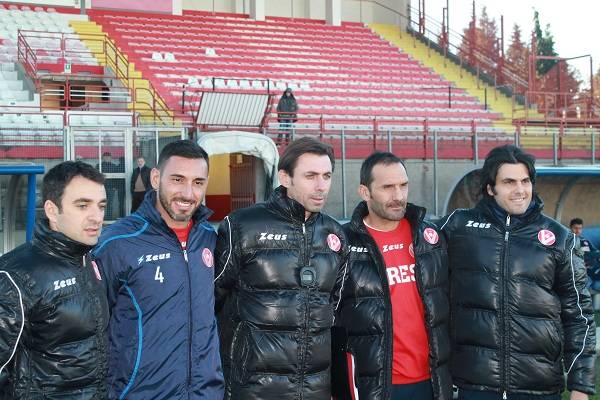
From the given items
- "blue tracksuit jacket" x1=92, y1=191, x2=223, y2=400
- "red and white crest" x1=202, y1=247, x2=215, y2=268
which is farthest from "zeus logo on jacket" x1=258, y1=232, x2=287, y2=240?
"blue tracksuit jacket" x1=92, y1=191, x2=223, y2=400

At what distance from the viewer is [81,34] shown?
63.8 feet

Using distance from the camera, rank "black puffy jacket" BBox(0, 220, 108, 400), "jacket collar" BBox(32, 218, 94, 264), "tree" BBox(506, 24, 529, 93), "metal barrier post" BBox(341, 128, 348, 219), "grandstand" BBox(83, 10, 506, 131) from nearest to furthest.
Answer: "black puffy jacket" BBox(0, 220, 108, 400), "jacket collar" BBox(32, 218, 94, 264), "metal barrier post" BBox(341, 128, 348, 219), "grandstand" BBox(83, 10, 506, 131), "tree" BBox(506, 24, 529, 93)

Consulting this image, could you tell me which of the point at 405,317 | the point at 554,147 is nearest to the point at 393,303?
the point at 405,317

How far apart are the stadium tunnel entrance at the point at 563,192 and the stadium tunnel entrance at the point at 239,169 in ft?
10.9

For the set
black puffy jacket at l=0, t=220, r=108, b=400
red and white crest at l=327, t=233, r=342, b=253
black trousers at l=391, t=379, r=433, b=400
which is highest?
red and white crest at l=327, t=233, r=342, b=253

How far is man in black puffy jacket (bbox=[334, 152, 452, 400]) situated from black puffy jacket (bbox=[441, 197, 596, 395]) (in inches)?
6.0

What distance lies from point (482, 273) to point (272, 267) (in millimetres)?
1099

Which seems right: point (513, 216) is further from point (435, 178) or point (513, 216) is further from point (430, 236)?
point (435, 178)

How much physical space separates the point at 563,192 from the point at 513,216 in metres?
7.44

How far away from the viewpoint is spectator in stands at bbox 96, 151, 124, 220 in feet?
37.2

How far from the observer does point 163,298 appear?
3.25 metres

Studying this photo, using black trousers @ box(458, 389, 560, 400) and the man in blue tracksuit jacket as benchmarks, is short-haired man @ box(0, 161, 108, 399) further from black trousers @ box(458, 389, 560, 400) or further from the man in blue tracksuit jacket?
black trousers @ box(458, 389, 560, 400)

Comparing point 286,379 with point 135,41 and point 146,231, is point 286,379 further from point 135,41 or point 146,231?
point 135,41

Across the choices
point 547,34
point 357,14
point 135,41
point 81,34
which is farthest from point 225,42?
point 547,34
